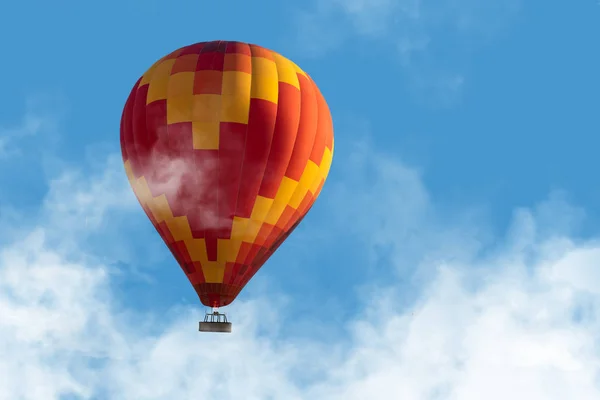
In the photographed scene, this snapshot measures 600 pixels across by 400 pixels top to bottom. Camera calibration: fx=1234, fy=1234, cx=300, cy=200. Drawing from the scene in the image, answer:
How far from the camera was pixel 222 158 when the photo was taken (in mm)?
31828

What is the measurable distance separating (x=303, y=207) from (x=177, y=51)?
550 cm

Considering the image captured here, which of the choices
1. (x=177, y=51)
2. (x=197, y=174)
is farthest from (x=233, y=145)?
(x=177, y=51)

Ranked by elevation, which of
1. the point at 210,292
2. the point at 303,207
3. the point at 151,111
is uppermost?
the point at 151,111

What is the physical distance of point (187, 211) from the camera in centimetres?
3219

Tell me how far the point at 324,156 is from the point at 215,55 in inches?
158

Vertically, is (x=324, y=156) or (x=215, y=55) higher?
(x=215, y=55)

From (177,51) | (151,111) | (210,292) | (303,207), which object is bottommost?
(210,292)

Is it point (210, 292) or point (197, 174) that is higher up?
point (197, 174)

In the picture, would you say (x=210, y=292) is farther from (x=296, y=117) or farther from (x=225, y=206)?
(x=296, y=117)

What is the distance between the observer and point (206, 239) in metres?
32.2

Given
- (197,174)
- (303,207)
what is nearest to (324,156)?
(303,207)

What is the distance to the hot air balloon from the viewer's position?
105ft

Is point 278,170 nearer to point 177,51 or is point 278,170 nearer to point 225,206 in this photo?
point 225,206

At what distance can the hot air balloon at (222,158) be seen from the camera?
31.9 metres
